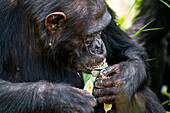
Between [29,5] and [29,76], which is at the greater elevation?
[29,5]

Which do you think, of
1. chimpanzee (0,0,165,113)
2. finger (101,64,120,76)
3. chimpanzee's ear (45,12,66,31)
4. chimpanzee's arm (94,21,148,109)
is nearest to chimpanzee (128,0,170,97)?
chimpanzee's arm (94,21,148,109)

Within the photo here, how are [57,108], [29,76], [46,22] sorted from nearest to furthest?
[57,108] < [46,22] < [29,76]

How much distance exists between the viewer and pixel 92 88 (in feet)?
11.5

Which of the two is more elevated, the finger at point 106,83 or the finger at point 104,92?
the finger at point 106,83

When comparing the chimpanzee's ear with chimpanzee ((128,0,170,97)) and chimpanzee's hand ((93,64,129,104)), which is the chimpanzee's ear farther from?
chimpanzee ((128,0,170,97))

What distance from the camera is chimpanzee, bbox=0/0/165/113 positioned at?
3242 millimetres

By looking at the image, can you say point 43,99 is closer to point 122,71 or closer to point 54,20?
point 54,20

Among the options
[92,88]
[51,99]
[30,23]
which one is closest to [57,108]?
[51,99]

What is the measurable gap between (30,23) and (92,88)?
1.01 m

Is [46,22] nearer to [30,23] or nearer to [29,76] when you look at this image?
[30,23]

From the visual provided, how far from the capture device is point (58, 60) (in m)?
3.72

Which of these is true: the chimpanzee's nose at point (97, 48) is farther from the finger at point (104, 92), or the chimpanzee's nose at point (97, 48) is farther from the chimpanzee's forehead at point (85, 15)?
the finger at point (104, 92)

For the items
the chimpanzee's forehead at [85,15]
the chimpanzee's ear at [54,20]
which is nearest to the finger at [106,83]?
the chimpanzee's forehead at [85,15]

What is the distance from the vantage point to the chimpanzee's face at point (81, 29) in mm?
3447
